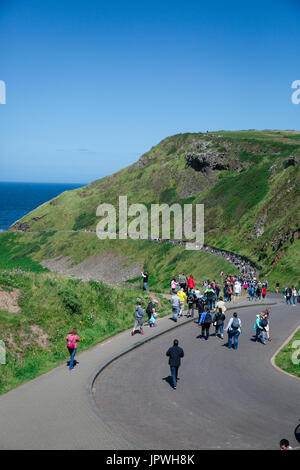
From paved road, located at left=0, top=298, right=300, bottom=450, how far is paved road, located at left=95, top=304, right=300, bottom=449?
7 cm

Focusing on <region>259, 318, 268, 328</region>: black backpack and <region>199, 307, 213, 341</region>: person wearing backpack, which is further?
<region>199, 307, 213, 341</region>: person wearing backpack

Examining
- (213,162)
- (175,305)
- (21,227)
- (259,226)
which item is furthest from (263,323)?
(21,227)

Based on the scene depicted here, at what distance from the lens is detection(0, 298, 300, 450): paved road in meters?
10.4

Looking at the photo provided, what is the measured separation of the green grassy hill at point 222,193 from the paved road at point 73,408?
96.9 ft

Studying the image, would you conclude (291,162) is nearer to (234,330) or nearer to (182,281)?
(182,281)

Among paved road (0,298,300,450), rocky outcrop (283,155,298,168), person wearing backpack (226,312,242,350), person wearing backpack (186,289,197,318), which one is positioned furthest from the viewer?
rocky outcrop (283,155,298,168)

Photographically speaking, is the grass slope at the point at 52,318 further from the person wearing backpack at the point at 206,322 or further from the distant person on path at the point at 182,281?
the person wearing backpack at the point at 206,322

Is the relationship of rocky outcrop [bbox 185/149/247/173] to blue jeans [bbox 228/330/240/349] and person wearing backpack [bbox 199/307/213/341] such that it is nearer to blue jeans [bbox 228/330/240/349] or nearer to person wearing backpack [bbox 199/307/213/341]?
person wearing backpack [bbox 199/307/213/341]

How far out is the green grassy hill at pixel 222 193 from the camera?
2192 inches

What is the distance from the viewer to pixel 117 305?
25359mm

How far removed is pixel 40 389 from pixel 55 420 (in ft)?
8.97

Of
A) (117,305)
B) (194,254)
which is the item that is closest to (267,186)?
(194,254)

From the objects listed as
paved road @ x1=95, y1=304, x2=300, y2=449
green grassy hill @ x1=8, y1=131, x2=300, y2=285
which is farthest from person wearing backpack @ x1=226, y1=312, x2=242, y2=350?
green grassy hill @ x1=8, y1=131, x2=300, y2=285

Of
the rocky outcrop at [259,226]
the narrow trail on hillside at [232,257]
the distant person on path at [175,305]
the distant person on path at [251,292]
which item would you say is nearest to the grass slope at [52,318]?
the distant person on path at [175,305]
